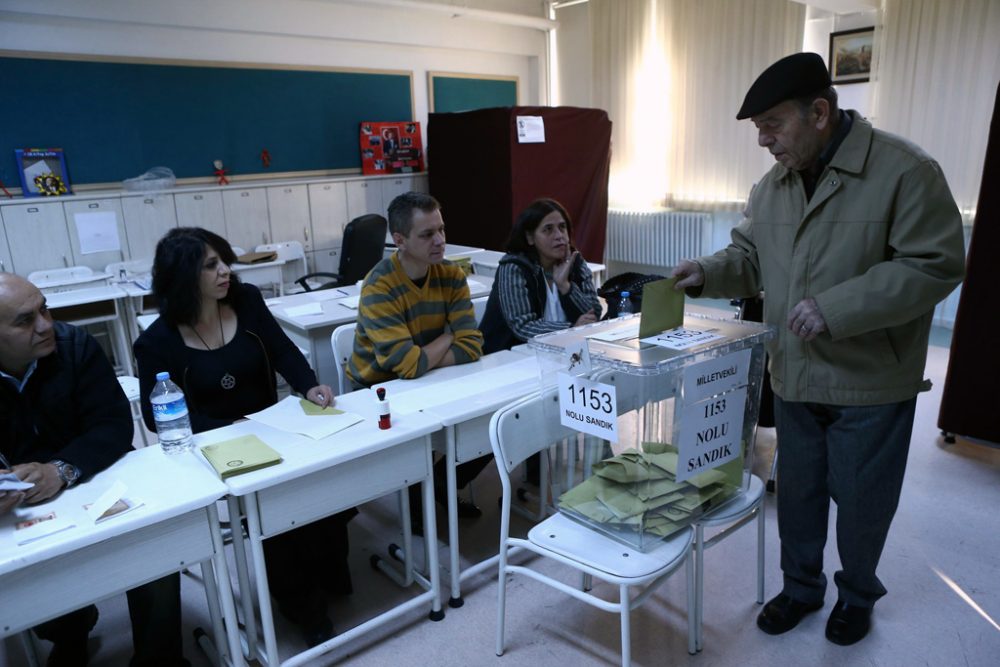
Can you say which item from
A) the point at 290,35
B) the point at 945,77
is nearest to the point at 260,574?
the point at 290,35

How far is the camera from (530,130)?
19.1 feet

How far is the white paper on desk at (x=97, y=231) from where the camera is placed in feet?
16.0

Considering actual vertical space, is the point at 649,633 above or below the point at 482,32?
below

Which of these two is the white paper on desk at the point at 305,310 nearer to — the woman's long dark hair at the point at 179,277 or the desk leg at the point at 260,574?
the woman's long dark hair at the point at 179,277

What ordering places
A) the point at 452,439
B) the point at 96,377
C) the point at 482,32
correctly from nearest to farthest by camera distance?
1. the point at 96,377
2. the point at 452,439
3. the point at 482,32

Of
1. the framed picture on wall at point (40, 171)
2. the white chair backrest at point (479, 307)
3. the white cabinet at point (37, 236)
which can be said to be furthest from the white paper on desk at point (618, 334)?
A: the framed picture on wall at point (40, 171)

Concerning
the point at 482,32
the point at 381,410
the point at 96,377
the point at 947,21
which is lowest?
the point at 381,410

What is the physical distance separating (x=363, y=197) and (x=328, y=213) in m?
0.40

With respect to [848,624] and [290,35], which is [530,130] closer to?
[290,35]

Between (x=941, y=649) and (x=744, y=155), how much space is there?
5.10m

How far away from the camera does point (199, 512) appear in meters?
1.62

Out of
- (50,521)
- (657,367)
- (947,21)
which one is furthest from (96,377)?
(947,21)

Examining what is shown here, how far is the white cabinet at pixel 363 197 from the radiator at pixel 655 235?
8.68 ft

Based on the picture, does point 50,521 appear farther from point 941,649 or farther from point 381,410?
point 941,649
